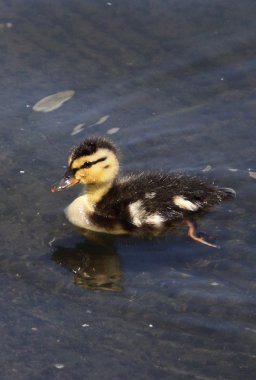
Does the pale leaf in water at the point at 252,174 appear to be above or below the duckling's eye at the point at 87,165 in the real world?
below

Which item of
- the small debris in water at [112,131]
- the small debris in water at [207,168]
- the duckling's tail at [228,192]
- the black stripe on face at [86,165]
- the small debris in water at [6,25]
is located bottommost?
the small debris in water at [207,168]

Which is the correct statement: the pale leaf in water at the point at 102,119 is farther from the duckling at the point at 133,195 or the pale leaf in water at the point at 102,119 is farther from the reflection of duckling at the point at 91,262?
the reflection of duckling at the point at 91,262

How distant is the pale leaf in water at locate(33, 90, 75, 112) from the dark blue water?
48 millimetres

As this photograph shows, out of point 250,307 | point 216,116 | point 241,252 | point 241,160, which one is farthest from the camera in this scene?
point 216,116

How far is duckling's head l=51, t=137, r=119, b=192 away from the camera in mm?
6133

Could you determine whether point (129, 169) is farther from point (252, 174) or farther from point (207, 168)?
point (252, 174)

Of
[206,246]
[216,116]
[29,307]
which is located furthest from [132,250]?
[216,116]

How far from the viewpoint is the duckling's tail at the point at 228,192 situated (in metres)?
6.25

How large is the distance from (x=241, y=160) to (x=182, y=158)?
1.18 feet

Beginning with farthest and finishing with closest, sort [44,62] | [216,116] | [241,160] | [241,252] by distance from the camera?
[44,62] < [216,116] < [241,160] < [241,252]

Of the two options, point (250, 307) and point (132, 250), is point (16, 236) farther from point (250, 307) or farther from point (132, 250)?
point (250, 307)

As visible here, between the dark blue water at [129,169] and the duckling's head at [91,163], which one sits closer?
the dark blue water at [129,169]

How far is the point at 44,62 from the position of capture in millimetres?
7547

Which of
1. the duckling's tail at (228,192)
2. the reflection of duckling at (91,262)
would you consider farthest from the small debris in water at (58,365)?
the duckling's tail at (228,192)
